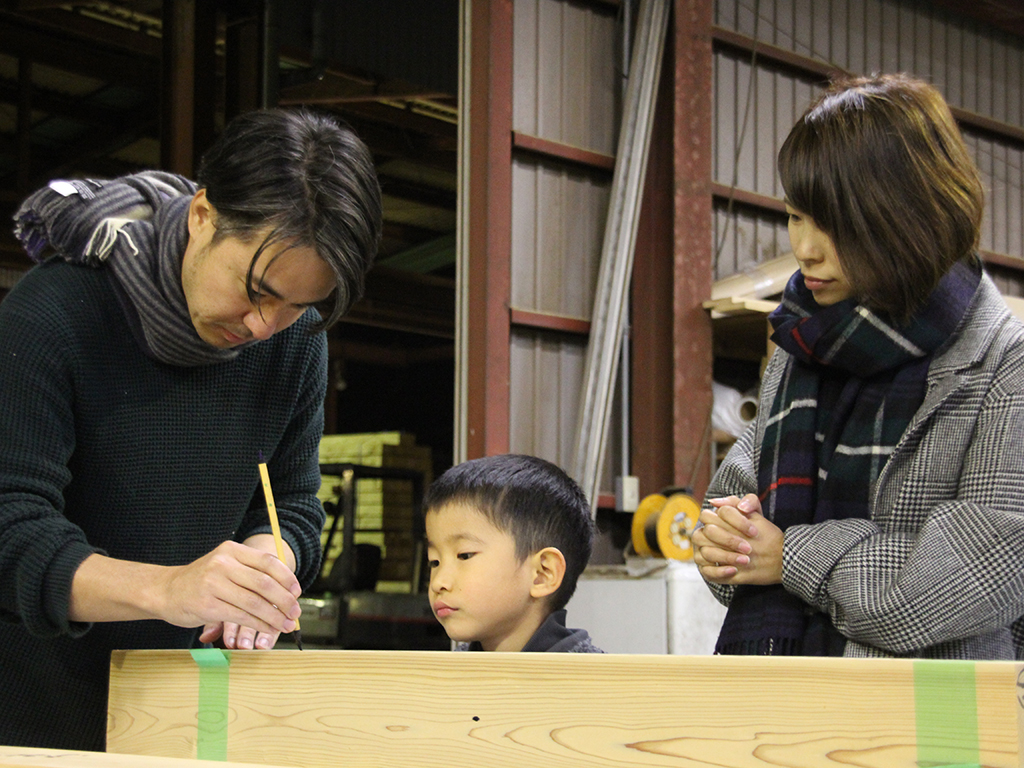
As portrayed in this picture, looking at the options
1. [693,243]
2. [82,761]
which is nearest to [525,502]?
[82,761]

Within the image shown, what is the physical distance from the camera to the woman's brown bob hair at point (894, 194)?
4.96 feet

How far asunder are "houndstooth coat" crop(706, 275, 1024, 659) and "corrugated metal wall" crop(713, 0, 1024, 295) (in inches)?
168

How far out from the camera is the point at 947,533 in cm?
139

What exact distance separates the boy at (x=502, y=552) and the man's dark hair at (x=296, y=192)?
523 mm

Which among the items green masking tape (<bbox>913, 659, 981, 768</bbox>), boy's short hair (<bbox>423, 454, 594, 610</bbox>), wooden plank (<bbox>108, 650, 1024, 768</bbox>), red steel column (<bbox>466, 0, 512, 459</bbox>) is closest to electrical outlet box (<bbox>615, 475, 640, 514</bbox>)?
red steel column (<bbox>466, 0, 512, 459</bbox>)

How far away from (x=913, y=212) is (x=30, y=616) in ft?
4.18

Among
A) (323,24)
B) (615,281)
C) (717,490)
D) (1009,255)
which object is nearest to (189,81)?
(323,24)

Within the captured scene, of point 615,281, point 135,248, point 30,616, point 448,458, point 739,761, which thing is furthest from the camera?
point 448,458

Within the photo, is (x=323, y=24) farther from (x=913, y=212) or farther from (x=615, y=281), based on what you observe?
(x=913, y=212)

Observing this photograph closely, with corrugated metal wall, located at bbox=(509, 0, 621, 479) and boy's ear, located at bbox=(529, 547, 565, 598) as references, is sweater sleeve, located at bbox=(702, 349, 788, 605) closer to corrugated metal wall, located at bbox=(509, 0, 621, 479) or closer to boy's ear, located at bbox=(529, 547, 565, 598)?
boy's ear, located at bbox=(529, 547, 565, 598)

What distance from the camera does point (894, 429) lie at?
153cm

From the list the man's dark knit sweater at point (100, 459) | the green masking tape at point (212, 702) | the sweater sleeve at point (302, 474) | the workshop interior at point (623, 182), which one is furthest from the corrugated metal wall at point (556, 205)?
the green masking tape at point (212, 702)

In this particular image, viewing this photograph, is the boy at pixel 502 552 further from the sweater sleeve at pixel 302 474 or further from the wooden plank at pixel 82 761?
the wooden plank at pixel 82 761

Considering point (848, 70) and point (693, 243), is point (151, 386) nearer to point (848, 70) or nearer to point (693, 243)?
point (693, 243)
